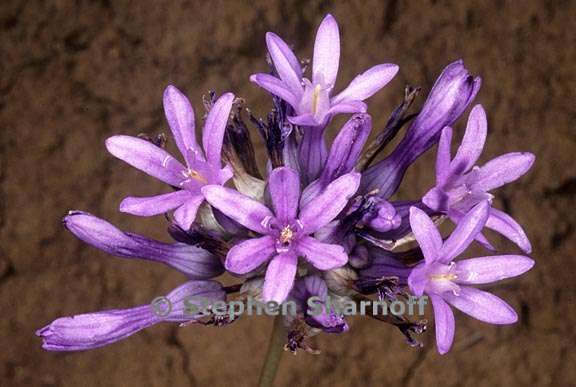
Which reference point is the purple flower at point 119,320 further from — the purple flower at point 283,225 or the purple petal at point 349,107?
the purple petal at point 349,107

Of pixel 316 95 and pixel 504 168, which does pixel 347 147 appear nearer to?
pixel 316 95

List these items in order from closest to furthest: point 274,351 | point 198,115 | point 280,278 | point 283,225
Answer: point 280,278 → point 283,225 → point 274,351 → point 198,115

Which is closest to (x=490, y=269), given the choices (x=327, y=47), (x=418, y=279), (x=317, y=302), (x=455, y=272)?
(x=455, y=272)

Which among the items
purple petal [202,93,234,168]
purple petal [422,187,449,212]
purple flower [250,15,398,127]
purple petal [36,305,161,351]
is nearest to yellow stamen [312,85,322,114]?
purple flower [250,15,398,127]

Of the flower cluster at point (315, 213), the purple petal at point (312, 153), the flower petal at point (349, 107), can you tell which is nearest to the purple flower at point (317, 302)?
the flower cluster at point (315, 213)

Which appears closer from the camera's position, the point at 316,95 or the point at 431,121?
the point at 316,95

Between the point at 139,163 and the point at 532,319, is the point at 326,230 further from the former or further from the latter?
the point at 532,319

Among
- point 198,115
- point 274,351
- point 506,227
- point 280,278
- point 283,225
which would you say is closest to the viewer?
point 280,278
